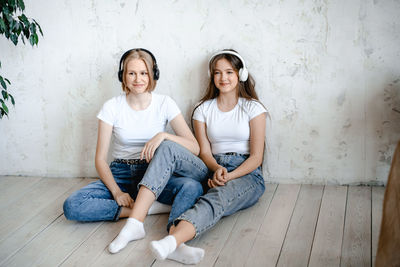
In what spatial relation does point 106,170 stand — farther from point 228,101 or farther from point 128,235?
point 228,101

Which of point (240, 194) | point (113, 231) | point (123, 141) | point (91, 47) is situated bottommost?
point (113, 231)

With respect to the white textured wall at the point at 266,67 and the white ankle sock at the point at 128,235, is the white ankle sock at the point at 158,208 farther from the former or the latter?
the white textured wall at the point at 266,67

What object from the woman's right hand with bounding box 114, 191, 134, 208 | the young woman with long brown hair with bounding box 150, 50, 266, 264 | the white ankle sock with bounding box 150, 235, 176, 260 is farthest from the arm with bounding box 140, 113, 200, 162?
the white ankle sock with bounding box 150, 235, 176, 260

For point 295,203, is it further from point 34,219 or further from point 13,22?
point 13,22

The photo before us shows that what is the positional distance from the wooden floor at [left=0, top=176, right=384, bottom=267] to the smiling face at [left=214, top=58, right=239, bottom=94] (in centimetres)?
64

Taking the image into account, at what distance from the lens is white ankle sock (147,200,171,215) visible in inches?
90.1

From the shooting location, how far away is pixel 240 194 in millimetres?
2213

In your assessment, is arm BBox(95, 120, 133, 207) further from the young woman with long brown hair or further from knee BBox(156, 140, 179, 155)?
the young woman with long brown hair

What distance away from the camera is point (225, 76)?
2383 millimetres

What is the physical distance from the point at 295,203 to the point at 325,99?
593 millimetres

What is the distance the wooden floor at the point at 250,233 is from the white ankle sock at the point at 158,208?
0.03 metres

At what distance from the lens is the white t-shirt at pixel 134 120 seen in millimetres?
2402

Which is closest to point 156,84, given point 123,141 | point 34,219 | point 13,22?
point 123,141

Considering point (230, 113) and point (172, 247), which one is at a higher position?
point (230, 113)
